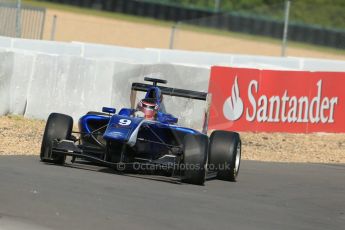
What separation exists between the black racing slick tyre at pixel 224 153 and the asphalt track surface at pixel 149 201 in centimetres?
→ 18

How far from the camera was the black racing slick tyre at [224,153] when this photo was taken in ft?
36.8

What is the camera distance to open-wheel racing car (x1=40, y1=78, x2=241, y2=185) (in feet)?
34.3

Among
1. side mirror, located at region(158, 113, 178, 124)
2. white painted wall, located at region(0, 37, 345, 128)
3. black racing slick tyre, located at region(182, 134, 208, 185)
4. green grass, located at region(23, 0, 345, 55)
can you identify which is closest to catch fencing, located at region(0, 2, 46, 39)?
white painted wall, located at region(0, 37, 345, 128)

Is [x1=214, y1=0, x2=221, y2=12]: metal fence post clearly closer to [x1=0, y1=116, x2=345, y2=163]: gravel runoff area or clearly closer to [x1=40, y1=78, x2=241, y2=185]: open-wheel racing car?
[x1=0, y1=116, x2=345, y2=163]: gravel runoff area

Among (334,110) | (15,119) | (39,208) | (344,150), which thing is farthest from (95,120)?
(334,110)

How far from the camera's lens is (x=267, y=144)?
640 inches

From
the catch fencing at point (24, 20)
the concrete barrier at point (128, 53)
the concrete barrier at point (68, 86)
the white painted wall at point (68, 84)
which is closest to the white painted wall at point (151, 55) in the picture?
Result: the concrete barrier at point (128, 53)

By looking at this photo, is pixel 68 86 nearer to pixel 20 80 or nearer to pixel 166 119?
pixel 20 80

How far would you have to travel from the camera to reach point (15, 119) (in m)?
15.2

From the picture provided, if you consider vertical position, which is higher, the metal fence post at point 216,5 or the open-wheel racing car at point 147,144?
the metal fence post at point 216,5

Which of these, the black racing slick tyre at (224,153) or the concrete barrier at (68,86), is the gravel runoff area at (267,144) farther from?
the black racing slick tyre at (224,153)

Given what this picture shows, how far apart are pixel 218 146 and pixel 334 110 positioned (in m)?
7.88

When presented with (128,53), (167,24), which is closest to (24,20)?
(128,53)

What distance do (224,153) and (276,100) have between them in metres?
6.52
